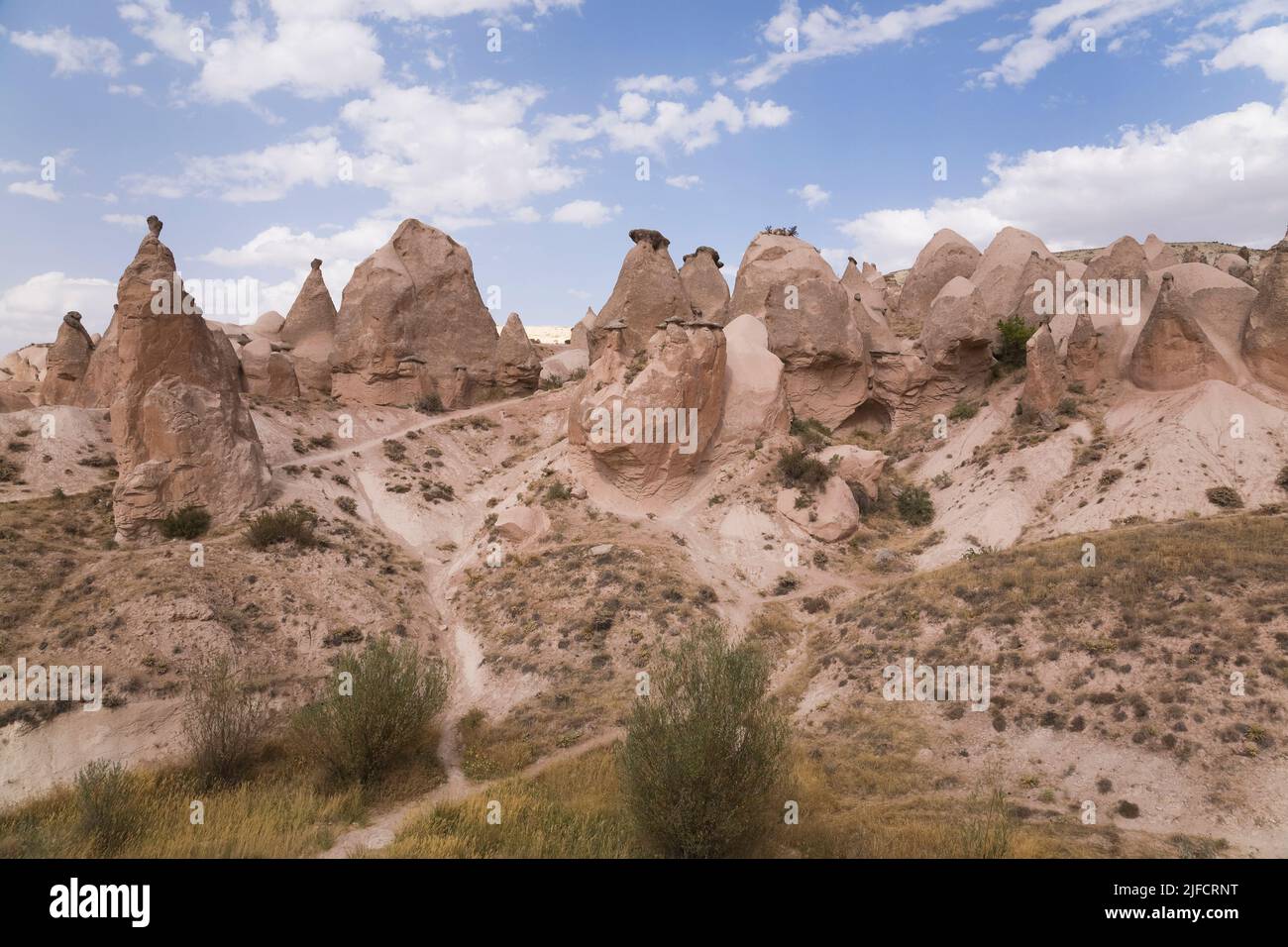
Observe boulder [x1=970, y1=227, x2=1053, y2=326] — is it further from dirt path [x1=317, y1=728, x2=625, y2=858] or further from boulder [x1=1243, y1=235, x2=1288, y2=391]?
dirt path [x1=317, y1=728, x2=625, y2=858]

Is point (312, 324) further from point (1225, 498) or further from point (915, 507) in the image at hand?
point (1225, 498)

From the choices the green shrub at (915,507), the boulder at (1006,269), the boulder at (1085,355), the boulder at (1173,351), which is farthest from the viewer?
the boulder at (1006,269)

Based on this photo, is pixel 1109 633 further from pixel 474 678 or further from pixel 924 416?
pixel 924 416

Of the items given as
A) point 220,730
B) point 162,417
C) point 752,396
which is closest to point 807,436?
point 752,396

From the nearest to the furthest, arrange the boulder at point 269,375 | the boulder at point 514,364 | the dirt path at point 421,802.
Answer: the dirt path at point 421,802
the boulder at point 269,375
the boulder at point 514,364

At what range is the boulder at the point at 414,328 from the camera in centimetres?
3130

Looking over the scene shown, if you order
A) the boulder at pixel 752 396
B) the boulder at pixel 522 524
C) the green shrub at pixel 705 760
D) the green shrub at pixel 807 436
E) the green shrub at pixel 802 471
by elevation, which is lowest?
the green shrub at pixel 705 760

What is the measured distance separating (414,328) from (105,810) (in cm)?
2612

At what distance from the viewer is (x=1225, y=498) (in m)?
19.2

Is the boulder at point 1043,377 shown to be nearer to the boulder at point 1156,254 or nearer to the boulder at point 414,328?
the boulder at point 1156,254

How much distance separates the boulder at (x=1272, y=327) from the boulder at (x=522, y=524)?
23.0 metres

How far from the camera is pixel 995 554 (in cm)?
1764

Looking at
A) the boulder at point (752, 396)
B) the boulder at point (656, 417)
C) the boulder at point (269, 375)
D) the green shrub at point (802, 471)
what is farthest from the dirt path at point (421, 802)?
the boulder at point (269, 375)

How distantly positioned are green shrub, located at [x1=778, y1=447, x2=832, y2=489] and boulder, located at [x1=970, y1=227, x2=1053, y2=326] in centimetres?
1317
